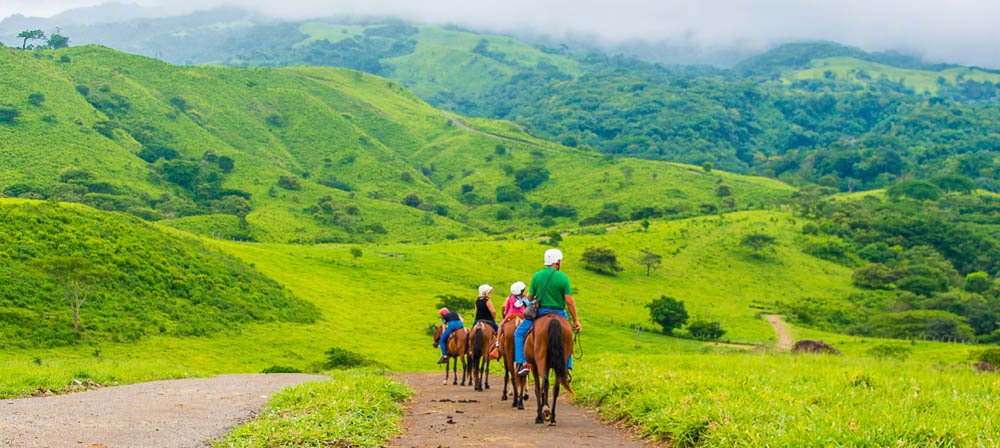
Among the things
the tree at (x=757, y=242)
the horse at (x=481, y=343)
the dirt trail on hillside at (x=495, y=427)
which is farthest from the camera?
the tree at (x=757, y=242)

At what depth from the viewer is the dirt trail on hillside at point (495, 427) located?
11.3 meters

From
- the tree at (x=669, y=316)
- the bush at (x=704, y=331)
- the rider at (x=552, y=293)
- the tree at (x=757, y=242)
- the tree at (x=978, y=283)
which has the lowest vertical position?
the tree at (x=978, y=283)

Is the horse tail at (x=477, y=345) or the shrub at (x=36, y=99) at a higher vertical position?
the shrub at (x=36, y=99)

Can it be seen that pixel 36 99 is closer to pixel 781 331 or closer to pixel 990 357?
pixel 781 331

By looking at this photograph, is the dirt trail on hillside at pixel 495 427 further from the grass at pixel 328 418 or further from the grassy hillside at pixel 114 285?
the grassy hillside at pixel 114 285

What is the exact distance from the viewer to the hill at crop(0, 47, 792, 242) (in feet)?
411

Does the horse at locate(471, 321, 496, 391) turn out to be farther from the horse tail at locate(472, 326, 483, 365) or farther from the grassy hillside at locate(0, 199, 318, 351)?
the grassy hillside at locate(0, 199, 318, 351)

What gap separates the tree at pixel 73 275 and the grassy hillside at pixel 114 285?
77 mm

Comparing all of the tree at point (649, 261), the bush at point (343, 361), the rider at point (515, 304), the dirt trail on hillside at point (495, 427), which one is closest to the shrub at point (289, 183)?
the tree at point (649, 261)

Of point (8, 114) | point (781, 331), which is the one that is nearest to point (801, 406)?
point (781, 331)

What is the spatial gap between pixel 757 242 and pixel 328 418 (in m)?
105

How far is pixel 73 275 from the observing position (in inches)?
1651

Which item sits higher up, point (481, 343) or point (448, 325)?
point (481, 343)

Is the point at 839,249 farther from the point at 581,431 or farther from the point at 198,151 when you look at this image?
the point at 198,151
